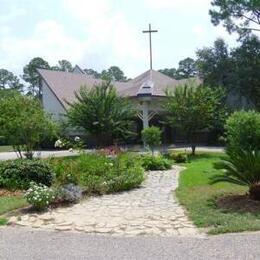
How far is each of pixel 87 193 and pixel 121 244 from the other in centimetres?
496

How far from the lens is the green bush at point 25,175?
13086 mm

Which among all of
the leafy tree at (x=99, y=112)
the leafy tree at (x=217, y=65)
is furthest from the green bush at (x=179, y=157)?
the leafy tree at (x=217, y=65)

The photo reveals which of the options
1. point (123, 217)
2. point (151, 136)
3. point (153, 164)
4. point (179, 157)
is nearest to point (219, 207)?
point (123, 217)

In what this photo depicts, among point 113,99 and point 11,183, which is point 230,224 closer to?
point 11,183

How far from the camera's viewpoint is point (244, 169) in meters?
10.7

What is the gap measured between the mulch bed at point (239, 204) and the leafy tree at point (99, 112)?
16412 millimetres

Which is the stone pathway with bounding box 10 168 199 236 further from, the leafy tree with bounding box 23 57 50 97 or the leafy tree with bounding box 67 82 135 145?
the leafy tree with bounding box 23 57 50 97

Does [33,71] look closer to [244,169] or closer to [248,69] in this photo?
[248,69]

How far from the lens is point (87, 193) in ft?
40.1

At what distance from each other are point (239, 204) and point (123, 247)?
3841 millimetres

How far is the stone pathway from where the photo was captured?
838 cm

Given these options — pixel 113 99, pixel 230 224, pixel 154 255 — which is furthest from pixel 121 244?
pixel 113 99

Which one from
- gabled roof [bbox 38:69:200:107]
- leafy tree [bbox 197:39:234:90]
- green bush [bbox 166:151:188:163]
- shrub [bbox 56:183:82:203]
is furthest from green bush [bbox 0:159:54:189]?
leafy tree [bbox 197:39:234:90]

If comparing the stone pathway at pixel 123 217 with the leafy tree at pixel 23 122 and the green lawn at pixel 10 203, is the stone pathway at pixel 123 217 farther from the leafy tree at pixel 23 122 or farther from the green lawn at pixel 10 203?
the leafy tree at pixel 23 122
